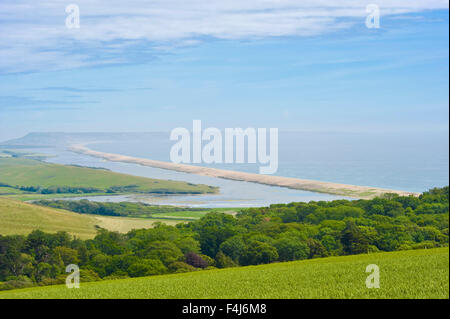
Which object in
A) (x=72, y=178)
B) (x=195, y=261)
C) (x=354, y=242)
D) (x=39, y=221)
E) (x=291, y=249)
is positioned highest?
(x=72, y=178)

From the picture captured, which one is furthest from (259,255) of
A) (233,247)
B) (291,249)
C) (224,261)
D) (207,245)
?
(207,245)

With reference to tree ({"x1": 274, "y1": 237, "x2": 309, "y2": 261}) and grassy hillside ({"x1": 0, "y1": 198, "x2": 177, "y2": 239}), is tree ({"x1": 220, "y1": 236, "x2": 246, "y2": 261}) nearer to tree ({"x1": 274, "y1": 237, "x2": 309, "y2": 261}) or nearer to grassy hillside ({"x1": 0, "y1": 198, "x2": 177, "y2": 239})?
tree ({"x1": 274, "y1": 237, "x2": 309, "y2": 261})

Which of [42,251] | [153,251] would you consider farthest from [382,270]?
[42,251]

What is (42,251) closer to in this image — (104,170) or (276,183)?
(276,183)

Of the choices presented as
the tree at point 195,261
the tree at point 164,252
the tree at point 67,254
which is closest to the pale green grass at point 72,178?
the tree at point 67,254

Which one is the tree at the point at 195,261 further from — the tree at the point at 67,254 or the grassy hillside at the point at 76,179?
the grassy hillside at the point at 76,179

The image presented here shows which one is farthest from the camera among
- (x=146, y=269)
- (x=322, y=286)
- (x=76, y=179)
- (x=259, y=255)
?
(x=76, y=179)

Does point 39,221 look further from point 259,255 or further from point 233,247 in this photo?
point 259,255

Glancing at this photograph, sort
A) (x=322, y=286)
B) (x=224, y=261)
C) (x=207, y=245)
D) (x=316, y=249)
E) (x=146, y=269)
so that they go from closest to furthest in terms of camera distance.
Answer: (x=322, y=286) < (x=146, y=269) < (x=224, y=261) < (x=316, y=249) < (x=207, y=245)
